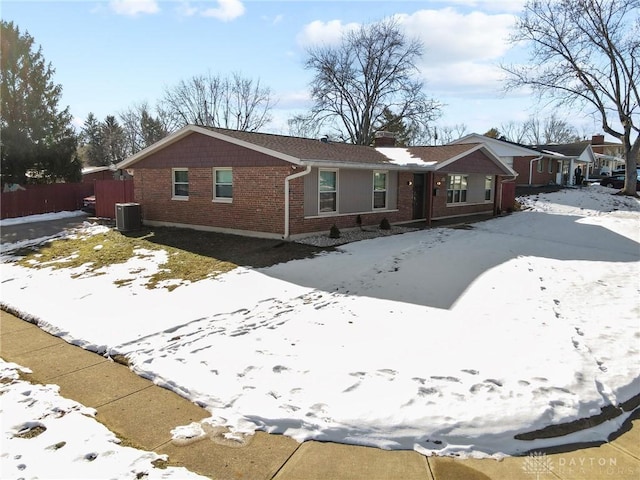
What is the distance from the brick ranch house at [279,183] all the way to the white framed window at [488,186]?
2.61 metres

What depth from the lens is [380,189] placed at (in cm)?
1650

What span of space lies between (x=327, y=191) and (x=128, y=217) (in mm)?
7778

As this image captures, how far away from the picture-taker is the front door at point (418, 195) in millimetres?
18297

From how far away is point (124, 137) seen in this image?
50.8 m

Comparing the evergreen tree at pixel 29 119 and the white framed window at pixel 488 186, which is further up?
the evergreen tree at pixel 29 119

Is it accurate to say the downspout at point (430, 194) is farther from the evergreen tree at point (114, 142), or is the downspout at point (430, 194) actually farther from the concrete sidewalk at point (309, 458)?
the evergreen tree at point (114, 142)

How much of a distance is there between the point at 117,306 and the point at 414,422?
620cm

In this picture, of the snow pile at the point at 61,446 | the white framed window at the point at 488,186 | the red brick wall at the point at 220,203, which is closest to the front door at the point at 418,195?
the white framed window at the point at 488,186

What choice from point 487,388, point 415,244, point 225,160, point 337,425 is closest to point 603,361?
point 487,388

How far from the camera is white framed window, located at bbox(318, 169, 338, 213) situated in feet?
46.0

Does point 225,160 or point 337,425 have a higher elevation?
point 225,160

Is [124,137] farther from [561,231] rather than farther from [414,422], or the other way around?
[414,422]

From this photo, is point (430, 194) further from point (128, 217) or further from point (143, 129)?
point (143, 129)

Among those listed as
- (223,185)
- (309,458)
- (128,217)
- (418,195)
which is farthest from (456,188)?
(309,458)
